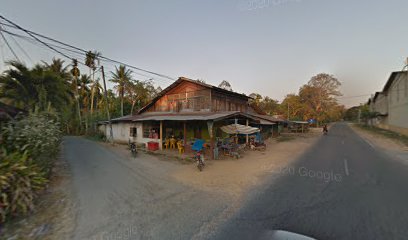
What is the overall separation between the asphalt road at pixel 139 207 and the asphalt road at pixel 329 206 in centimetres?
86

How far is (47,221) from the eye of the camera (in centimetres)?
385

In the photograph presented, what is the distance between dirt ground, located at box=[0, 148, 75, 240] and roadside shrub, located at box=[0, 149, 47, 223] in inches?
8.9

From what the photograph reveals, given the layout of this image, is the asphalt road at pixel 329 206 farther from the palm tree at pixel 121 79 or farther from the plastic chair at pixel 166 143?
the palm tree at pixel 121 79

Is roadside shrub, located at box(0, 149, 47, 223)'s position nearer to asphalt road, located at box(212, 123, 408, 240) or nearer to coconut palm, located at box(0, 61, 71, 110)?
asphalt road, located at box(212, 123, 408, 240)

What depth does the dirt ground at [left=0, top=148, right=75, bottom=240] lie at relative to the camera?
336 centimetres

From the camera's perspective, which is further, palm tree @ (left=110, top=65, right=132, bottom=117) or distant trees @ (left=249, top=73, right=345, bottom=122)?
distant trees @ (left=249, top=73, right=345, bottom=122)

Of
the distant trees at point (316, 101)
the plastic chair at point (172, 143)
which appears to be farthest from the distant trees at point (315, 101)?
the plastic chair at point (172, 143)

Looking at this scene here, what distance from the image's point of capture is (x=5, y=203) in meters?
3.38

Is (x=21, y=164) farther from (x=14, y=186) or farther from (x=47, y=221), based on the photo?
(x=47, y=221)

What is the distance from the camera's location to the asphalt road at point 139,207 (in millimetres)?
3424

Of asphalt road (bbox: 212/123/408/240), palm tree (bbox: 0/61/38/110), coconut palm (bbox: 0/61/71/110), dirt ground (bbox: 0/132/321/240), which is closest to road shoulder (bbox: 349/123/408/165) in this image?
asphalt road (bbox: 212/123/408/240)

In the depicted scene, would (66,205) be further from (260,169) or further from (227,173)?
(260,169)

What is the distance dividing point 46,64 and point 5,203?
1603cm

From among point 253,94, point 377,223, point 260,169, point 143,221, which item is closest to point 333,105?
point 253,94
